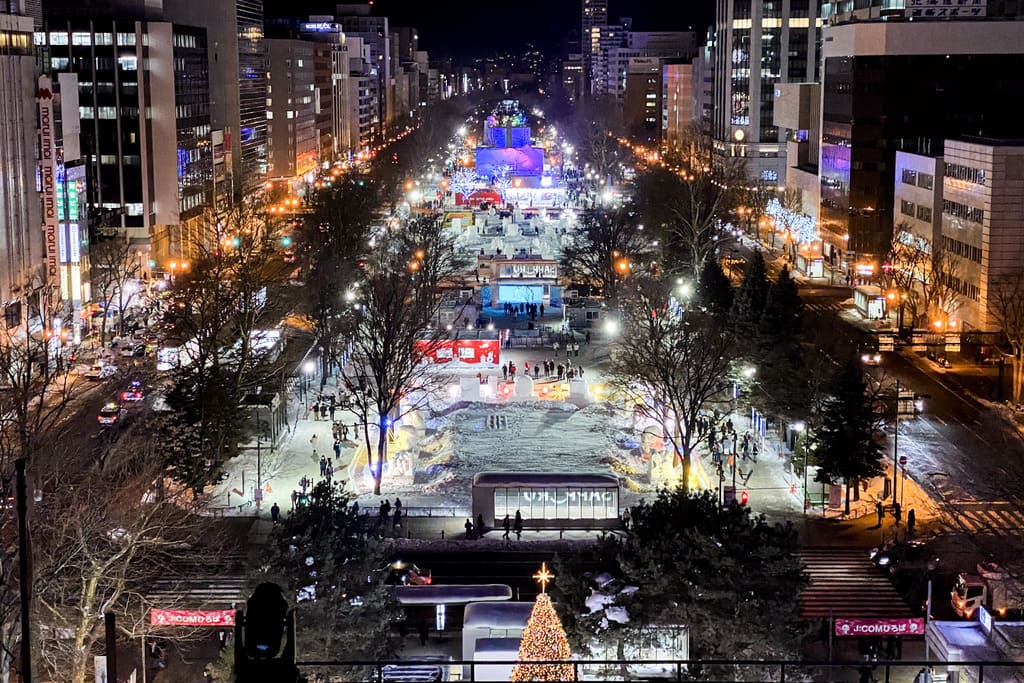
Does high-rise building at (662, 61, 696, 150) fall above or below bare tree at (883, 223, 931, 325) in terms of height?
above

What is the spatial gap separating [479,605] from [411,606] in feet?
9.23

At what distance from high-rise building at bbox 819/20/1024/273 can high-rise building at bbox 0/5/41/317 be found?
44596 millimetres

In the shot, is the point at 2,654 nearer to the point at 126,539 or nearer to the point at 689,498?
the point at 126,539

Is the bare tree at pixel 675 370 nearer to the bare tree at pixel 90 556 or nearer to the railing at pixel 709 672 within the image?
the railing at pixel 709 672

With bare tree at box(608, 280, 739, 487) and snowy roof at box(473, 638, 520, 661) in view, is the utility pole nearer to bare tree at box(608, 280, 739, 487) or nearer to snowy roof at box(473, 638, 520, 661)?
snowy roof at box(473, 638, 520, 661)

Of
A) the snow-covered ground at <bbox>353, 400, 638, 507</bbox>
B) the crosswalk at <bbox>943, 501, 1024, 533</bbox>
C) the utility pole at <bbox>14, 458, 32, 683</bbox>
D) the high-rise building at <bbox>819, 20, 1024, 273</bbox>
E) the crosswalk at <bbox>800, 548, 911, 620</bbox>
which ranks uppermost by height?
the high-rise building at <bbox>819, 20, 1024, 273</bbox>

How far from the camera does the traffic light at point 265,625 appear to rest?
6992 millimetres

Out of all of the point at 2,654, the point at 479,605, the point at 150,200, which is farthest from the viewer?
the point at 150,200

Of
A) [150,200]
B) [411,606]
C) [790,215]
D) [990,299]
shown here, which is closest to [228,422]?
[411,606]

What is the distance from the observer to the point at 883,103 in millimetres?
80562

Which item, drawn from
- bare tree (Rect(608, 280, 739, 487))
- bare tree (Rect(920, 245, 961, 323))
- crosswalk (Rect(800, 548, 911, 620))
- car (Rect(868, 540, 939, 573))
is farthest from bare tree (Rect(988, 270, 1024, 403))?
crosswalk (Rect(800, 548, 911, 620))

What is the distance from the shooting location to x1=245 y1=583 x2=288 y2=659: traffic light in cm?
699

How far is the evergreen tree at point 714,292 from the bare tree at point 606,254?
6.49 m

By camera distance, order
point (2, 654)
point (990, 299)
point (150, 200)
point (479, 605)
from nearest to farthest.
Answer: point (2, 654) → point (479, 605) → point (990, 299) → point (150, 200)
